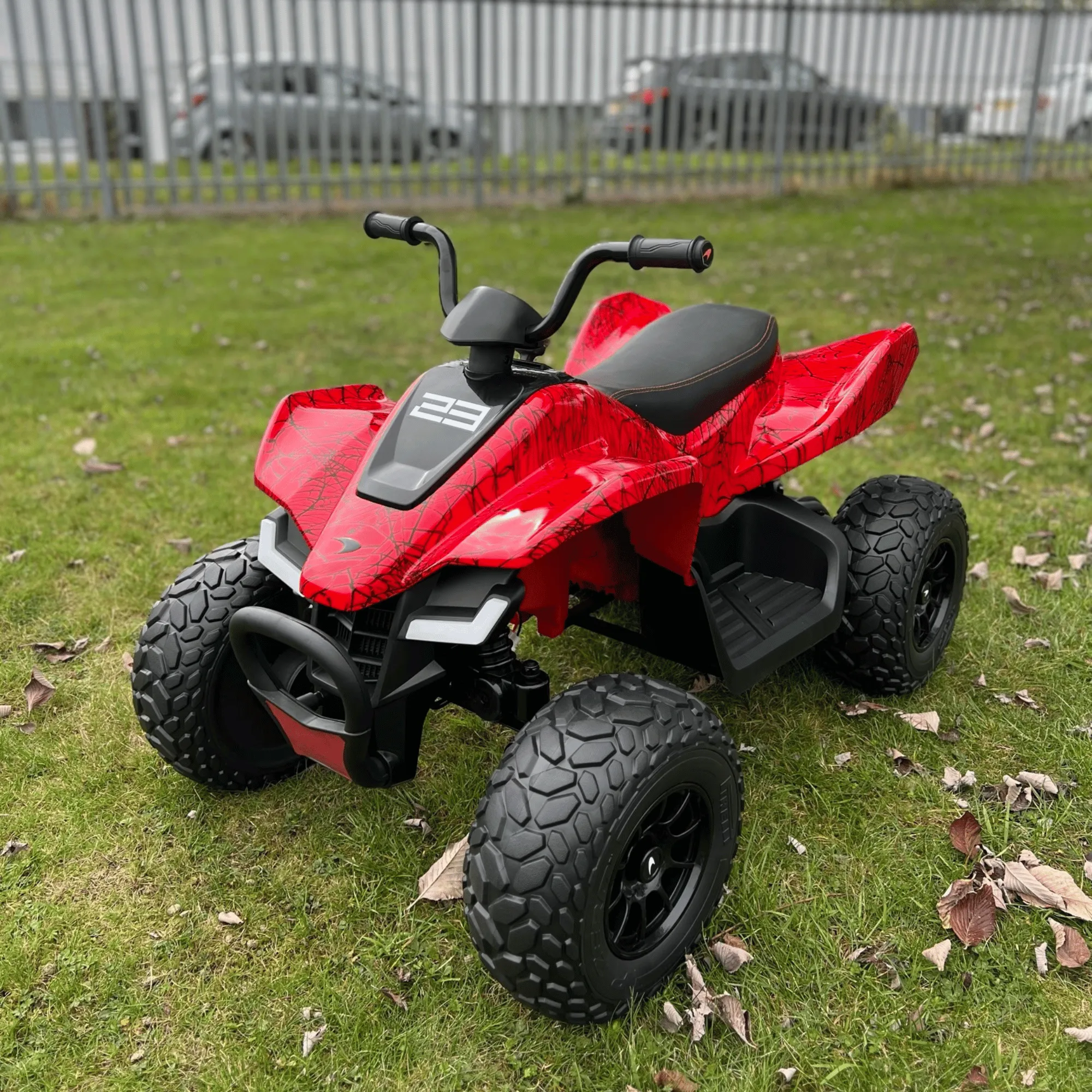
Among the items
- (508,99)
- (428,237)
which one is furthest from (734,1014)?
(508,99)

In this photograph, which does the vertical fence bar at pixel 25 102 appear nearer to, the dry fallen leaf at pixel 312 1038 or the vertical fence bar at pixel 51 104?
the vertical fence bar at pixel 51 104

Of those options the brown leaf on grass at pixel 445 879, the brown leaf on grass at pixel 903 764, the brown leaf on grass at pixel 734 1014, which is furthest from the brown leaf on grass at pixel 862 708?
the brown leaf on grass at pixel 445 879

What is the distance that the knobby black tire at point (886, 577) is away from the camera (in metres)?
3.04

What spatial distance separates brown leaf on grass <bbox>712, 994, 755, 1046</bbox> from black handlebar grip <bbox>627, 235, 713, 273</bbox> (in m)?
1.51

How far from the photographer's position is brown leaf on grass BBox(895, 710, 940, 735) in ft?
10.2

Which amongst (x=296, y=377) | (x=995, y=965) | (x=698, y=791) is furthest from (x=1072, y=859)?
(x=296, y=377)

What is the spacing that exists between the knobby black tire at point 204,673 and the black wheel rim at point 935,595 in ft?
6.30

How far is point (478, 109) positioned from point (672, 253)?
32.6 feet

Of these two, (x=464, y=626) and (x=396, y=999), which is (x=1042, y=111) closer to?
(x=464, y=626)

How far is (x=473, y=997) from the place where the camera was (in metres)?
2.27

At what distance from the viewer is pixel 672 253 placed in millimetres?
2148

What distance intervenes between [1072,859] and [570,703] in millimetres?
1395

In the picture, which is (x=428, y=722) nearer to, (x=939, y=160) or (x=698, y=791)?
(x=698, y=791)

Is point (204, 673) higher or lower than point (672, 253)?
lower
